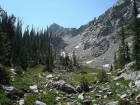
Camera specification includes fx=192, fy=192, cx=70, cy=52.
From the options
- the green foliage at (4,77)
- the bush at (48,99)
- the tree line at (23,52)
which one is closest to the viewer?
the bush at (48,99)

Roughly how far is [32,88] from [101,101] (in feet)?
27.2

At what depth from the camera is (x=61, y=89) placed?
23875mm

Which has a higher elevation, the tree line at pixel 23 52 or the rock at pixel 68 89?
the tree line at pixel 23 52

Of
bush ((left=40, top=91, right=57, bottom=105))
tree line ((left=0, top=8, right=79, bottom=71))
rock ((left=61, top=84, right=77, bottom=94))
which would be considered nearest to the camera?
bush ((left=40, top=91, right=57, bottom=105))

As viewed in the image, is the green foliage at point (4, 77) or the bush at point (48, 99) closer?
the bush at point (48, 99)

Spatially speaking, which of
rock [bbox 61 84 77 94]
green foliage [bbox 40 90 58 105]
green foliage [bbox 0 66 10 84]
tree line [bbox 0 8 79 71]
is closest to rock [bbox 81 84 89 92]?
rock [bbox 61 84 77 94]

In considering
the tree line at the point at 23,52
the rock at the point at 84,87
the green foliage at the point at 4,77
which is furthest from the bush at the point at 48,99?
the tree line at the point at 23,52

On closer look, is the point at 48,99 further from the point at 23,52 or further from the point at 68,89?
the point at 23,52

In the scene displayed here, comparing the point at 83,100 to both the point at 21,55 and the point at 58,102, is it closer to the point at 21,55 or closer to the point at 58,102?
the point at 58,102

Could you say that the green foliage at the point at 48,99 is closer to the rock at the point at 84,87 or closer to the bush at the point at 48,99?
the bush at the point at 48,99

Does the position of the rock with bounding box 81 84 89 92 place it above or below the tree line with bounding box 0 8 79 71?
below

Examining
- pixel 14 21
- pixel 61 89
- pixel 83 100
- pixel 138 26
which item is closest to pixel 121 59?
pixel 138 26

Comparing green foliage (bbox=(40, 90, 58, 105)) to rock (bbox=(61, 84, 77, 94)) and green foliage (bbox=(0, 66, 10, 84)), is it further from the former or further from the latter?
green foliage (bbox=(0, 66, 10, 84))

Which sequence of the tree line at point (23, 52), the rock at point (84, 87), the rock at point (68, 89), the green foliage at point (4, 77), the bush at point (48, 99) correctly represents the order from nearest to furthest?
1. the bush at point (48, 99)
2. the green foliage at point (4, 77)
3. the rock at point (68, 89)
4. the rock at point (84, 87)
5. the tree line at point (23, 52)
